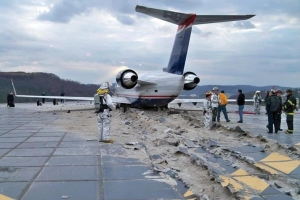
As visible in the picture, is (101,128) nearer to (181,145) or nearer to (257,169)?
(181,145)

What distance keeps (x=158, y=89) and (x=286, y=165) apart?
1424cm

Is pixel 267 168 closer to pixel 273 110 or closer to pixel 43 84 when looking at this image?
pixel 273 110

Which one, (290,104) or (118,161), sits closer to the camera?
(118,161)

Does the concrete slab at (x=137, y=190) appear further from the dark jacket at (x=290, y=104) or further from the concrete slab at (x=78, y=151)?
the dark jacket at (x=290, y=104)

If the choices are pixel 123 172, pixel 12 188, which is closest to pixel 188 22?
pixel 123 172

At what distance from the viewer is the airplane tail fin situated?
19000mm

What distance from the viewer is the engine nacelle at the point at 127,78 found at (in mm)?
20797

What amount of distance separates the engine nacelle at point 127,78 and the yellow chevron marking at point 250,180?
15.0 metres

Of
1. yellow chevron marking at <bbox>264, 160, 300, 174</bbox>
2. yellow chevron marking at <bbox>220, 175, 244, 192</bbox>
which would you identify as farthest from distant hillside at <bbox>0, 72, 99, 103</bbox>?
yellow chevron marking at <bbox>220, 175, 244, 192</bbox>

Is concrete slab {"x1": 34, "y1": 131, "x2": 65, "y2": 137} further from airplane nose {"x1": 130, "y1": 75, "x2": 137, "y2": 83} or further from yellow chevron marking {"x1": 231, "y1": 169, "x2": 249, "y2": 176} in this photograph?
airplane nose {"x1": 130, "y1": 75, "x2": 137, "y2": 83}

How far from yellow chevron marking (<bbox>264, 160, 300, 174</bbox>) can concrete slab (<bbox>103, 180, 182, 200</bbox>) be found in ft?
8.57

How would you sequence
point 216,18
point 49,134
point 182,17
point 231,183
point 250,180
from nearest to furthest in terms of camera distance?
point 231,183 < point 250,180 < point 49,134 < point 182,17 < point 216,18

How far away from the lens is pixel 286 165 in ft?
22.5

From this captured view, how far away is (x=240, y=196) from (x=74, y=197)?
2.50 m
